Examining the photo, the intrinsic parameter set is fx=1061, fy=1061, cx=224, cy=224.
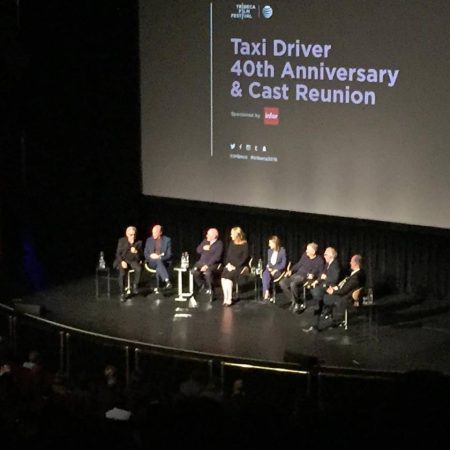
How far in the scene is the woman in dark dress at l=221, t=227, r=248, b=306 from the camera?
A: 35.8 feet

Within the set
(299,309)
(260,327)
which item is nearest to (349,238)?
(299,309)

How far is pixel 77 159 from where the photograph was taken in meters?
12.4

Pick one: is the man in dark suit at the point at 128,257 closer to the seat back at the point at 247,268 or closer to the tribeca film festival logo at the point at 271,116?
the seat back at the point at 247,268

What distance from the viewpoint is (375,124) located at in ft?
34.1

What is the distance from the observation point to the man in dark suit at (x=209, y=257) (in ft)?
36.4

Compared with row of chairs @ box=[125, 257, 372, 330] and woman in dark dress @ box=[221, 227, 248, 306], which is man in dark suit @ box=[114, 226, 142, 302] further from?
woman in dark dress @ box=[221, 227, 248, 306]

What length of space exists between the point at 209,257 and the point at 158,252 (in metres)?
0.57

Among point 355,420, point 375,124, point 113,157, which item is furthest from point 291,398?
point 113,157

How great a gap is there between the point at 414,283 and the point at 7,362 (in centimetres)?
533

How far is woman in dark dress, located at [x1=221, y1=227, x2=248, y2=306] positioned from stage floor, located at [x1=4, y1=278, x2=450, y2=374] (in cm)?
18

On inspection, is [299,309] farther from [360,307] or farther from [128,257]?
[128,257]

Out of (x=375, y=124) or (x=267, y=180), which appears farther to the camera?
(x=267, y=180)

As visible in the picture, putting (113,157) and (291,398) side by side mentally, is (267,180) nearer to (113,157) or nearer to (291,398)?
(113,157)

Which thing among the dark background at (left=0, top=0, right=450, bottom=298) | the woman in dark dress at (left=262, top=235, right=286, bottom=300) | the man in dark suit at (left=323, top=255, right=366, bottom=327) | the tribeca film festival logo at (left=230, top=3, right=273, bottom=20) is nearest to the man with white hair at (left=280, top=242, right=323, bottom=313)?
the woman in dark dress at (left=262, top=235, right=286, bottom=300)
